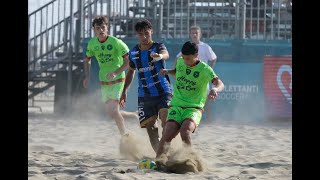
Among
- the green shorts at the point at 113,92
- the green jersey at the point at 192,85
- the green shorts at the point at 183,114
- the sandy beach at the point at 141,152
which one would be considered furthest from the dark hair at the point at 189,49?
the green shorts at the point at 113,92

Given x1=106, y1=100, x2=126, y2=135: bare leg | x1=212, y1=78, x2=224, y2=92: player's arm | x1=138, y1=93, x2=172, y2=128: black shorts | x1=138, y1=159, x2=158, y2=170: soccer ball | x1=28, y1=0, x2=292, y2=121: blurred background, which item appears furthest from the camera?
x1=28, y1=0, x2=292, y2=121: blurred background

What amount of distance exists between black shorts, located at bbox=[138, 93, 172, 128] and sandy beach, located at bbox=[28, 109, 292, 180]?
451mm

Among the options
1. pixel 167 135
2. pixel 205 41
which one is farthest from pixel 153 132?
pixel 205 41

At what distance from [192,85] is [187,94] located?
0.11 metres

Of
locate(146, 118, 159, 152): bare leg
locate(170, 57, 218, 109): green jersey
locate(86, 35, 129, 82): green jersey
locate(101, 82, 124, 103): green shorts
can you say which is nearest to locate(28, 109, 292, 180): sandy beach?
locate(146, 118, 159, 152): bare leg

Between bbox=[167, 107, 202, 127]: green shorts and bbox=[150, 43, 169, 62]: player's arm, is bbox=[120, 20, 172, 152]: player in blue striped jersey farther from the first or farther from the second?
bbox=[167, 107, 202, 127]: green shorts

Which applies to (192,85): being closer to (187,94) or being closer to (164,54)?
(187,94)

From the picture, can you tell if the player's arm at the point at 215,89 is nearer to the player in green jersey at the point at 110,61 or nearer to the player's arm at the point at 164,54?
the player's arm at the point at 164,54

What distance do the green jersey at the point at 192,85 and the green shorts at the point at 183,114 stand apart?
55mm

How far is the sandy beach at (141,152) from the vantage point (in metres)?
6.23

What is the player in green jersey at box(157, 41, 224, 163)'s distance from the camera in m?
6.55
